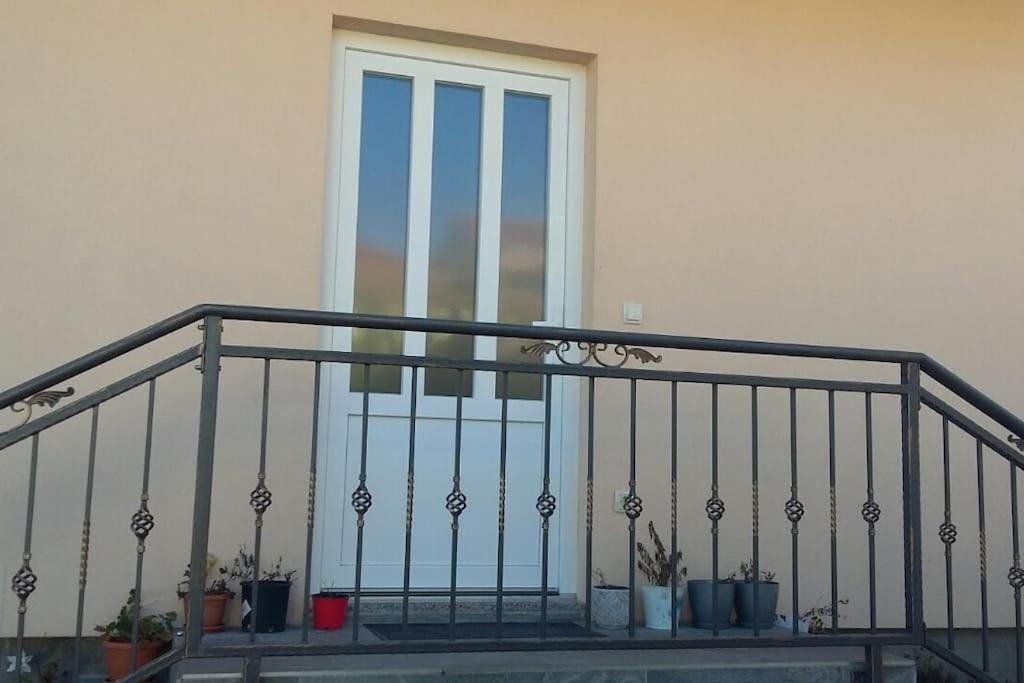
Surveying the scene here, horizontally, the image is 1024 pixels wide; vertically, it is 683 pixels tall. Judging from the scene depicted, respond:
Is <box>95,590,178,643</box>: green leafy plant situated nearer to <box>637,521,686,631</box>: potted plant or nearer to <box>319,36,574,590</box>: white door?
<box>319,36,574,590</box>: white door

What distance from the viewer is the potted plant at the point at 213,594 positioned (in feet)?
12.0

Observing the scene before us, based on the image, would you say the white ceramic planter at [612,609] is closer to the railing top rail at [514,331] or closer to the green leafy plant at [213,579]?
the railing top rail at [514,331]

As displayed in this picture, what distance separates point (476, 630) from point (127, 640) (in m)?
1.07

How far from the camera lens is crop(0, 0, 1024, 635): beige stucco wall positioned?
12.4 feet

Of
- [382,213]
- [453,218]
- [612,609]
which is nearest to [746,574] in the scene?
[612,609]

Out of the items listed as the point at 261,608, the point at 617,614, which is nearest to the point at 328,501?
the point at 261,608

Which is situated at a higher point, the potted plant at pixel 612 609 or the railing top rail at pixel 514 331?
the railing top rail at pixel 514 331

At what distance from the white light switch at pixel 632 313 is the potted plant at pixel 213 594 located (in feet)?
5.72

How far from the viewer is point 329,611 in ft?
12.3

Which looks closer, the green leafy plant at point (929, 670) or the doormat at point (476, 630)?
the doormat at point (476, 630)

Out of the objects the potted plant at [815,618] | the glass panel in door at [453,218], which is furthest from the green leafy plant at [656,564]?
the glass panel in door at [453,218]

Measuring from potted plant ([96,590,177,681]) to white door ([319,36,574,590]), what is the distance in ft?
2.19

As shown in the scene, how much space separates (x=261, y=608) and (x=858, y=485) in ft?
8.10

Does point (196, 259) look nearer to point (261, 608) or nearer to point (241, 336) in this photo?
point (241, 336)
